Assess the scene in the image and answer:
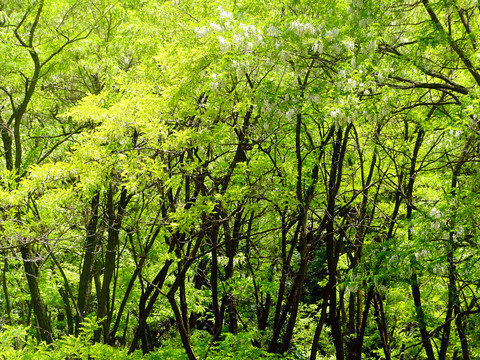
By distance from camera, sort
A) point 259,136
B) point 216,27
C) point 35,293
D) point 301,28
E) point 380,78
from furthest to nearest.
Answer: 1. point 35,293
2. point 259,136
3. point 216,27
4. point 301,28
5. point 380,78

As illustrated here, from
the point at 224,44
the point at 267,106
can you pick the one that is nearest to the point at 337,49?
the point at 267,106

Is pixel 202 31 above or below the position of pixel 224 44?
above

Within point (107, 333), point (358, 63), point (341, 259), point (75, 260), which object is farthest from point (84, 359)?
point (75, 260)

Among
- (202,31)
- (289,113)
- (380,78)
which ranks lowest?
(289,113)

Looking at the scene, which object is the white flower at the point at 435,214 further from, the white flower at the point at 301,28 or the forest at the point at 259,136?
the white flower at the point at 301,28

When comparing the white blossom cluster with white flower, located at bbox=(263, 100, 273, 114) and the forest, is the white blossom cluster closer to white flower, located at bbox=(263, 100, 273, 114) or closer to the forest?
the forest

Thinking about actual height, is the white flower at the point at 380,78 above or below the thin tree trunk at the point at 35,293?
above

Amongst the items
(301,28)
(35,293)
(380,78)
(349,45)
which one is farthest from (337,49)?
(35,293)

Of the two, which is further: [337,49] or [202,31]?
[202,31]

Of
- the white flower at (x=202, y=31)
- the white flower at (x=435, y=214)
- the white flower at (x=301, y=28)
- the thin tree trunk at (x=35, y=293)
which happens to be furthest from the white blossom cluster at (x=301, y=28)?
the thin tree trunk at (x=35, y=293)

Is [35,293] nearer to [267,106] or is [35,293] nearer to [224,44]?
[267,106]

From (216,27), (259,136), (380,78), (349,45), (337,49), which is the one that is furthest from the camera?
(259,136)

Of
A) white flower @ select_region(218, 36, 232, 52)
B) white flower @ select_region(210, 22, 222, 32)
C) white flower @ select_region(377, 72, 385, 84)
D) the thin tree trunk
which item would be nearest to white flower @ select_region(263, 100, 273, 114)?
white flower @ select_region(218, 36, 232, 52)

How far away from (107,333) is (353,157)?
6389 mm
